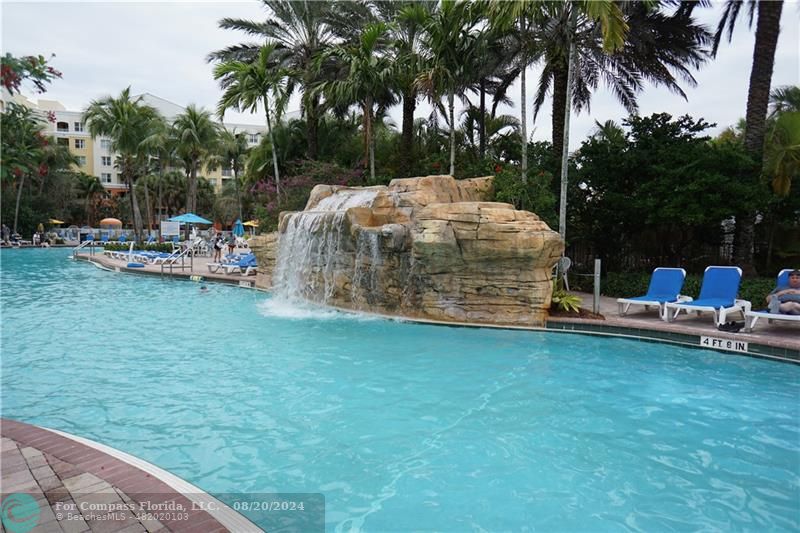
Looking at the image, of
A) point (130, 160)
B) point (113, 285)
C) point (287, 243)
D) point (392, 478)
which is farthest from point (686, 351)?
point (130, 160)

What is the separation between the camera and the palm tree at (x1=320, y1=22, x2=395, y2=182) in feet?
57.3

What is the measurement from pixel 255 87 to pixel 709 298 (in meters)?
18.2

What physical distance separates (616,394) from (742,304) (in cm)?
491

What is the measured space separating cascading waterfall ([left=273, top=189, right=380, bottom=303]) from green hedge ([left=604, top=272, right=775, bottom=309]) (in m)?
6.94

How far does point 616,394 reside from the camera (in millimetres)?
6215

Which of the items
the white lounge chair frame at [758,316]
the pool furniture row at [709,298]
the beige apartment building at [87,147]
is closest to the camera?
the white lounge chair frame at [758,316]

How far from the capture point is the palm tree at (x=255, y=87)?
772 inches

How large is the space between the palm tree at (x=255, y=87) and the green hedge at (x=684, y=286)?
47.2ft

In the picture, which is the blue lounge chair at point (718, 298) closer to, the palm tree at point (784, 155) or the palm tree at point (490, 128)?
the palm tree at point (784, 155)

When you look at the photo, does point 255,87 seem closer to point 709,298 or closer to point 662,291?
point 662,291

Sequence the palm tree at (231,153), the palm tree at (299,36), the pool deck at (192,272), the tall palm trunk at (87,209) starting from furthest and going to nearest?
the tall palm trunk at (87,209) → the palm tree at (231,153) → the palm tree at (299,36) → the pool deck at (192,272)

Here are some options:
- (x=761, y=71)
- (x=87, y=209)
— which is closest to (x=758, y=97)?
(x=761, y=71)

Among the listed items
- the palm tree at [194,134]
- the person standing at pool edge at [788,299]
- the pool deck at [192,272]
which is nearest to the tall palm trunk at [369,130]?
the pool deck at [192,272]

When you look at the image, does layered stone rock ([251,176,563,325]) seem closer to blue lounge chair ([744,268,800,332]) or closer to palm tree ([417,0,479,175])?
blue lounge chair ([744,268,800,332])
